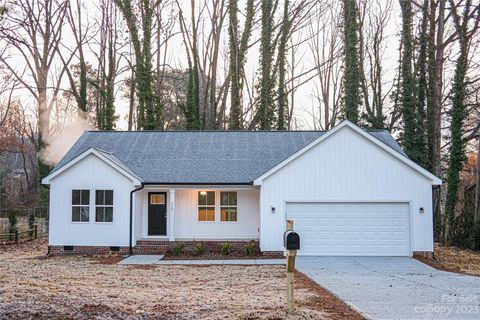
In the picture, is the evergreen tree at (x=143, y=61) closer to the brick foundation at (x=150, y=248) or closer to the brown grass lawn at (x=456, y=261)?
the brick foundation at (x=150, y=248)

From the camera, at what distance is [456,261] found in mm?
16984

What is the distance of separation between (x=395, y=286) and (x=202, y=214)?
394 inches

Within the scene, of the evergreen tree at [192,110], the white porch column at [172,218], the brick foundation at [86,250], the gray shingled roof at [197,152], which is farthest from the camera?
the evergreen tree at [192,110]

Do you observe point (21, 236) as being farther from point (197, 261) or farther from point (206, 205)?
point (197, 261)

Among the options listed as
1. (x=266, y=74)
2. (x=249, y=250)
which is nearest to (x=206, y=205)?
(x=249, y=250)

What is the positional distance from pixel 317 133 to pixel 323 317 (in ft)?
50.9

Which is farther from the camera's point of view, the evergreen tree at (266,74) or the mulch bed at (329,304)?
the evergreen tree at (266,74)

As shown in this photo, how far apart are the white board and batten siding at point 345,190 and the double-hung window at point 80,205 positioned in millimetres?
6635

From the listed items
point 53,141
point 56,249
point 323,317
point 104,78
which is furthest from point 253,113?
point 323,317

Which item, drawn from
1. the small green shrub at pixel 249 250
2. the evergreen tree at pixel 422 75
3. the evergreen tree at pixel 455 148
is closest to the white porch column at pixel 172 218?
the small green shrub at pixel 249 250

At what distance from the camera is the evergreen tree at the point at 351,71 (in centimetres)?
2928

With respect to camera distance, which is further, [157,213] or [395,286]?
[157,213]

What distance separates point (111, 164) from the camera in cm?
1758

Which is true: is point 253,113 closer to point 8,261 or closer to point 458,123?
point 458,123
